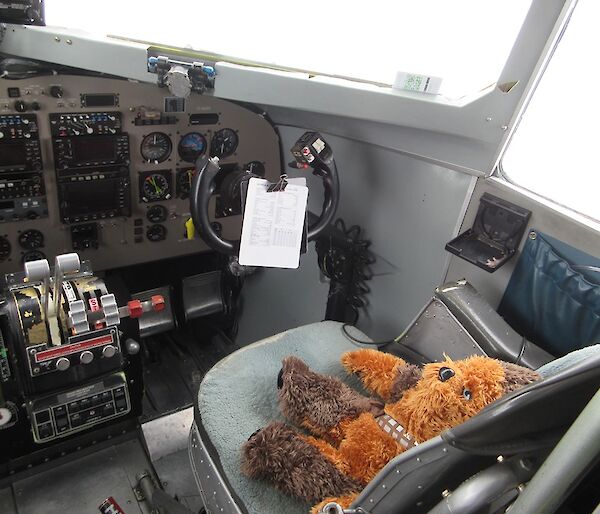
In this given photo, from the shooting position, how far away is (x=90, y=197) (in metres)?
2.23

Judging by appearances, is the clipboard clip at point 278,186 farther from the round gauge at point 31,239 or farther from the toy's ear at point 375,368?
the round gauge at point 31,239

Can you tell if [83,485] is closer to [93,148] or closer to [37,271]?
[37,271]

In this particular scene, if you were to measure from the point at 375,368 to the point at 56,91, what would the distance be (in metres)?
1.66

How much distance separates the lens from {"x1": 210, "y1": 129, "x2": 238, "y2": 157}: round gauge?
95.4 inches

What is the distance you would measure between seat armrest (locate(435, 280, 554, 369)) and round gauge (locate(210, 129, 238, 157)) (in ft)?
4.52

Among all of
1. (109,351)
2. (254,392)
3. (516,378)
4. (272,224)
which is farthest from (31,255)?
(516,378)

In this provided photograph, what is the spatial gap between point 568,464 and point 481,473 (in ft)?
0.75

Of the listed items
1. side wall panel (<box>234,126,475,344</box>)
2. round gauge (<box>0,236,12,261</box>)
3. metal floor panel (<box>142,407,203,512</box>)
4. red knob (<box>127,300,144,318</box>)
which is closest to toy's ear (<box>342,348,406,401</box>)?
side wall panel (<box>234,126,475,344</box>)

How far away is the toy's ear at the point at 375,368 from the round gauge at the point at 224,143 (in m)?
1.35

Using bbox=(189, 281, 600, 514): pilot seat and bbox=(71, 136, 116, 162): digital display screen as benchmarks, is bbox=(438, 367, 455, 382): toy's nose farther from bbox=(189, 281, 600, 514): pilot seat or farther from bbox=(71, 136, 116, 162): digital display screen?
bbox=(71, 136, 116, 162): digital display screen

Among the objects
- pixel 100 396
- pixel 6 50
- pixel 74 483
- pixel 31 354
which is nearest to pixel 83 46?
pixel 6 50

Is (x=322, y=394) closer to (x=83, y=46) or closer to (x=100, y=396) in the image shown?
(x=100, y=396)

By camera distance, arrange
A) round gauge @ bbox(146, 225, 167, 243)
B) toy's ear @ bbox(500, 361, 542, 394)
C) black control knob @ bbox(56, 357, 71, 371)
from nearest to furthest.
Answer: toy's ear @ bbox(500, 361, 542, 394), black control knob @ bbox(56, 357, 71, 371), round gauge @ bbox(146, 225, 167, 243)

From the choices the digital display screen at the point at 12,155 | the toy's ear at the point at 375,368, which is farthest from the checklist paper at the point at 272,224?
the digital display screen at the point at 12,155
